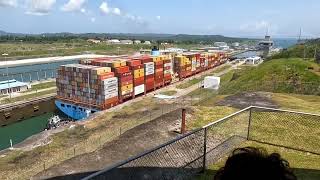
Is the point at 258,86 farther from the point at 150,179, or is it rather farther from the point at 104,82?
the point at 150,179

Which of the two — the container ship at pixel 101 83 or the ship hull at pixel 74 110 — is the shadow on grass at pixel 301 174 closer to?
the container ship at pixel 101 83

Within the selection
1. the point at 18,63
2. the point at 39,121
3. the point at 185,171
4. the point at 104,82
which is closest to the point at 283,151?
the point at 185,171

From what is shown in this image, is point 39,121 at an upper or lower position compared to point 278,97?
lower

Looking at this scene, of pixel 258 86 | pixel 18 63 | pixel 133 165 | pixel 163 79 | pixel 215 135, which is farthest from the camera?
pixel 18 63

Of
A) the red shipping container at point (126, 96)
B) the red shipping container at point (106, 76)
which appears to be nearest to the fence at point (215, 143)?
the red shipping container at point (106, 76)

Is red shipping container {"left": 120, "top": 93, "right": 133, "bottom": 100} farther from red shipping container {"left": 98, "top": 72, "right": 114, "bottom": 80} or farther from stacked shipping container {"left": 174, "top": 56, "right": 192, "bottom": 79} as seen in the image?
stacked shipping container {"left": 174, "top": 56, "right": 192, "bottom": 79}

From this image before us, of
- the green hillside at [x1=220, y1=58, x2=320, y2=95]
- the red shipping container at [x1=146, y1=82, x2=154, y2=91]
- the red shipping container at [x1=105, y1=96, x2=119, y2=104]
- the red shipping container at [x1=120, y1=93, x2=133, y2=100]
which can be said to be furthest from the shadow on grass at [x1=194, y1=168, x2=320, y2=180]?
the red shipping container at [x1=146, y1=82, x2=154, y2=91]

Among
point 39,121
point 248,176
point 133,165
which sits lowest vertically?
point 39,121

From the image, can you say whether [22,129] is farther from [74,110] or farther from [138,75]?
[138,75]
